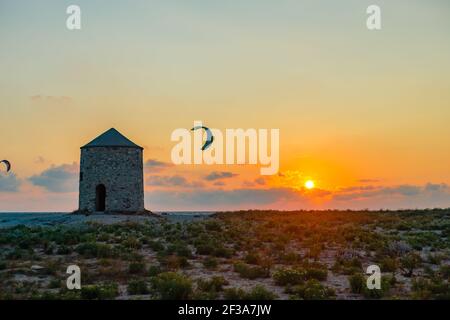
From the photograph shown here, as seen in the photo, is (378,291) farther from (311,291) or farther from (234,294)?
(234,294)

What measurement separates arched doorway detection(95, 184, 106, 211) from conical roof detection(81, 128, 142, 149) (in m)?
2.61

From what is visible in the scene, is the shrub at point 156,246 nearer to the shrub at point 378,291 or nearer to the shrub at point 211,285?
the shrub at point 211,285

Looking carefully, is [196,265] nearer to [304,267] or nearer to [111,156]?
[304,267]

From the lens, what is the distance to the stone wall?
1275 inches

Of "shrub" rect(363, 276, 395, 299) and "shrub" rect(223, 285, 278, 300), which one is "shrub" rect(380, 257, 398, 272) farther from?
"shrub" rect(223, 285, 278, 300)

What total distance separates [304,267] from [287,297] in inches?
141

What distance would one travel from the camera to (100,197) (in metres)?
33.3

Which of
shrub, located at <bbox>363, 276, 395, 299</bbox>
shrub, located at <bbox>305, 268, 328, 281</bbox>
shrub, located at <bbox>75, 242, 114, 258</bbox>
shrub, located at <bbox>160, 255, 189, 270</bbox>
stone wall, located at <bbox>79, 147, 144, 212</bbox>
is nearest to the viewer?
shrub, located at <bbox>363, 276, 395, 299</bbox>

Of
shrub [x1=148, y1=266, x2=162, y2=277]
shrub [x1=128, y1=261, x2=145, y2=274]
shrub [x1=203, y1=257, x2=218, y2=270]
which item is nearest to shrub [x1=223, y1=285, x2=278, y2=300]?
shrub [x1=148, y1=266, x2=162, y2=277]

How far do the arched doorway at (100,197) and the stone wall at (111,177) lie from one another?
0.20 m

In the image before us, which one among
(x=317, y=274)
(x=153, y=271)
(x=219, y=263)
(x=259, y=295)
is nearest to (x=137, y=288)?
(x=153, y=271)

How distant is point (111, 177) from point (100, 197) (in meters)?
1.84
